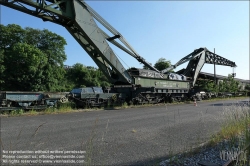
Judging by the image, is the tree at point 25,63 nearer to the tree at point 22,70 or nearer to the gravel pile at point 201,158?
the tree at point 22,70

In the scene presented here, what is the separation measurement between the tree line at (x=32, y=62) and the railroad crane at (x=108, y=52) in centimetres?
954

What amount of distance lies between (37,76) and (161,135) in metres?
31.7

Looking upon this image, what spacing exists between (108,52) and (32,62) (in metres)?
23.6

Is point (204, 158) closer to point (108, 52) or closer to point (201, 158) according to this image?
point (201, 158)

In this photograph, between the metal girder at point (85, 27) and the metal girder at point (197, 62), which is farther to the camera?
the metal girder at point (197, 62)

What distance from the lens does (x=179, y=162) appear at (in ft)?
12.3

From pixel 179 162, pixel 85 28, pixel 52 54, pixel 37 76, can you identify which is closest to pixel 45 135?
pixel 179 162

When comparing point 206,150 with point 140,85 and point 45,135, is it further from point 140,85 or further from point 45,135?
point 140,85

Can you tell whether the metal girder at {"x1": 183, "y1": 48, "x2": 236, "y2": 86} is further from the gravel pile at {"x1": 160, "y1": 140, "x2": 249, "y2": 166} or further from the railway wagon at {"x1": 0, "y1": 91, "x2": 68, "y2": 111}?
the gravel pile at {"x1": 160, "y1": 140, "x2": 249, "y2": 166}

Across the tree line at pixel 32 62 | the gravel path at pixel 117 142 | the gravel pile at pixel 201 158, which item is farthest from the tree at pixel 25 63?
the gravel pile at pixel 201 158

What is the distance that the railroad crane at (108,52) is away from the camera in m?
11.9

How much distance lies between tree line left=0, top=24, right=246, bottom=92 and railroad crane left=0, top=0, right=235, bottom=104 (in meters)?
9.54

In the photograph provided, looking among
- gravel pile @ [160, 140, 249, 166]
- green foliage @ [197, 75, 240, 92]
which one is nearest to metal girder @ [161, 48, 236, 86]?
green foliage @ [197, 75, 240, 92]

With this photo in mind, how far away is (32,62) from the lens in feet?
109
